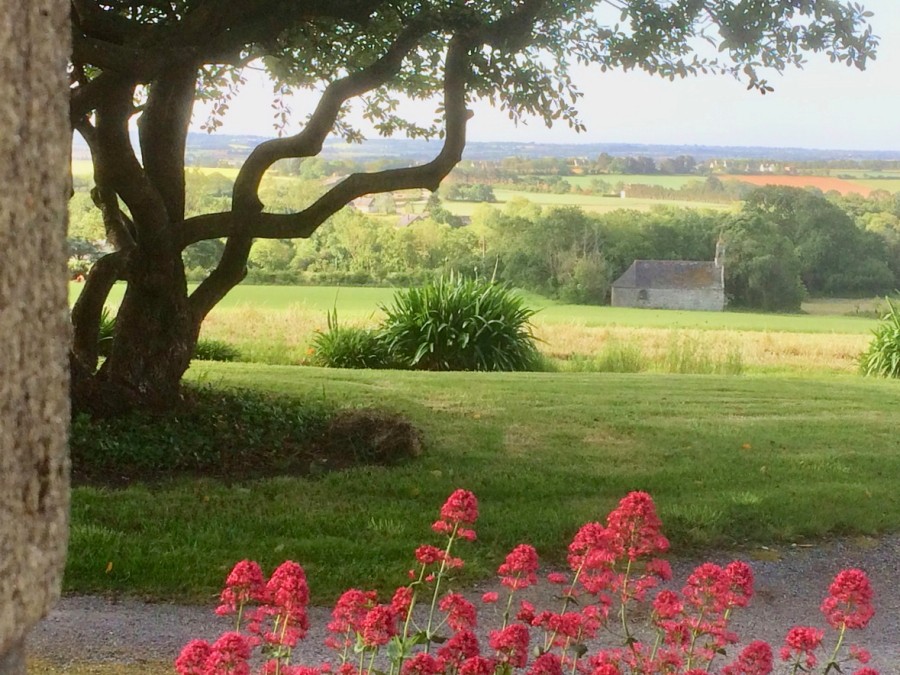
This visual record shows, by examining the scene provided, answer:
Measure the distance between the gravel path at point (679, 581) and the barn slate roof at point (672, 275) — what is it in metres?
8.43

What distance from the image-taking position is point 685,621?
2441 mm

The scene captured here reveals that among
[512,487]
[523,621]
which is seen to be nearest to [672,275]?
[512,487]

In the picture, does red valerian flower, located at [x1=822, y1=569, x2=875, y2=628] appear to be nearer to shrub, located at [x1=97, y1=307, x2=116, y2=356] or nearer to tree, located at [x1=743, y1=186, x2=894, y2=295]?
shrub, located at [x1=97, y1=307, x2=116, y2=356]

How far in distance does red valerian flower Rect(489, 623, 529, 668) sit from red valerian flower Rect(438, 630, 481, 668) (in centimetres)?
5

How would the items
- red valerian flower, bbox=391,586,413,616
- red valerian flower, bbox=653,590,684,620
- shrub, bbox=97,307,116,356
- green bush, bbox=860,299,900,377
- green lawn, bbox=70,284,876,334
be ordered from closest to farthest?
red valerian flower, bbox=391,586,413,616, red valerian flower, bbox=653,590,684,620, shrub, bbox=97,307,116,356, green bush, bbox=860,299,900,377, green lawn, bbox=70,284,876,334

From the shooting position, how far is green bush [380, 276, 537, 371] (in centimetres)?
1169

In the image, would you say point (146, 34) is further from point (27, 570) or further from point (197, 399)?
point (27, 570)

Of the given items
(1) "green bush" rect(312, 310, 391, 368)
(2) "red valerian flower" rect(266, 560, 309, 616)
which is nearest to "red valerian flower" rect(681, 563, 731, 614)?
(2) "red valerian flower" rect(266, 560, 309, 616)

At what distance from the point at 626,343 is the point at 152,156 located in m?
7.27

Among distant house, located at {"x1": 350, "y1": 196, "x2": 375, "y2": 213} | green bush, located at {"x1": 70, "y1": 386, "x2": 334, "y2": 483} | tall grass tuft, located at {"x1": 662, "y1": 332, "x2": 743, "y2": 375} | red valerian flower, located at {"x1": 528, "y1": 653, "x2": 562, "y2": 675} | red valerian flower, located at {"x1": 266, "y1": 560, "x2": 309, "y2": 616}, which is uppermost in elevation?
distant house, located at {"x1": 350, "y1": 196, "x2": 375, "y2": 213}

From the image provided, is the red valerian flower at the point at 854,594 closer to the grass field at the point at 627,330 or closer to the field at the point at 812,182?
the grass field at the point at 627,330

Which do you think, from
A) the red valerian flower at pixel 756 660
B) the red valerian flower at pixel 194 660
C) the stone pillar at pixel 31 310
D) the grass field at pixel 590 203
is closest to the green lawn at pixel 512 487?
the red valerian flower at pixel 756 660

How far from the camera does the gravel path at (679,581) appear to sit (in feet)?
11.3

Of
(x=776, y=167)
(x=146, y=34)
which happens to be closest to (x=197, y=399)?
(x=146, y=34)
